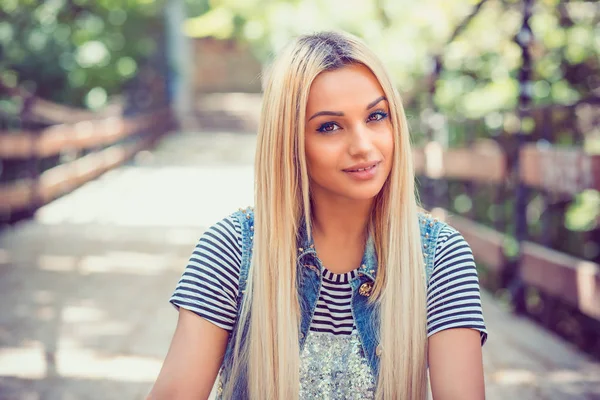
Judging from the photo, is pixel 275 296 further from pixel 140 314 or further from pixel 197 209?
pixel 197 209

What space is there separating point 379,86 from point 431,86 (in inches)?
212

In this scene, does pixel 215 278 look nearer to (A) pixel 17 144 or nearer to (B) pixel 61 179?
(A) pixel 17 144

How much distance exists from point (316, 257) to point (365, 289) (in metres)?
0.14

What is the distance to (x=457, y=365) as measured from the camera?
1.74 metres

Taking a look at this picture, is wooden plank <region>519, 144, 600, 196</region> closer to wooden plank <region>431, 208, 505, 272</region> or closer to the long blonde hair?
wooden plank <region>431, 208, 505, 272</region>

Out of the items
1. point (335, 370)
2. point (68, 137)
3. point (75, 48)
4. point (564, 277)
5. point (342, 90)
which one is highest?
point (75, 48)

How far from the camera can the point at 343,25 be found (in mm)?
9586

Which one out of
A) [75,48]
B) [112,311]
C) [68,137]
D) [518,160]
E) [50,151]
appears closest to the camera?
[112,311]

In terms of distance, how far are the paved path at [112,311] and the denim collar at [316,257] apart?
1585 mm

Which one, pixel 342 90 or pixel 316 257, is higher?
pixel 342 90

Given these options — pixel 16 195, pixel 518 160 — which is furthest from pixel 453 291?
pixel 16 195

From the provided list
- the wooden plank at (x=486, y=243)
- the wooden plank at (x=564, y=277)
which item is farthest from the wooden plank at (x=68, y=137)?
the wooden plank at (x=564, y=277)

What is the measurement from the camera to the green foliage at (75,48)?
1327 centimetres

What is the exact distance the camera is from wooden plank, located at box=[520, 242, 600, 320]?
356 centimetres
